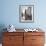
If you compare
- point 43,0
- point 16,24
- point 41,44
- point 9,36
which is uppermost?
point 43,0

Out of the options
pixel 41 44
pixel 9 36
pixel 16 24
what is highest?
pixel 16 24

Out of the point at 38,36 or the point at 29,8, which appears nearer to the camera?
the point at 38,36

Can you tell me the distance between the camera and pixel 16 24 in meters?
4.20

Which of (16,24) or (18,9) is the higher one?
(18,9)

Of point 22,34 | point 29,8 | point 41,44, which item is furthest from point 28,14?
point 41,44

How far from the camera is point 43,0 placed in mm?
4156

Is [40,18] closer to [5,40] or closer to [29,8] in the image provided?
[29,8]

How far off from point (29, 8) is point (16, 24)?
668mm

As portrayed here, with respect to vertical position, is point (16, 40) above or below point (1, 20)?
below

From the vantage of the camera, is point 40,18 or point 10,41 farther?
point 40,18

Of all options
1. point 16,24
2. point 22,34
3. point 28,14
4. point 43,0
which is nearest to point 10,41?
point 22,34

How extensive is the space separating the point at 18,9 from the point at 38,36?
1.11 metres

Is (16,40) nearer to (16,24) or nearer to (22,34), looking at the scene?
(22,34)

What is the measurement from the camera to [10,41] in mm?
3721
